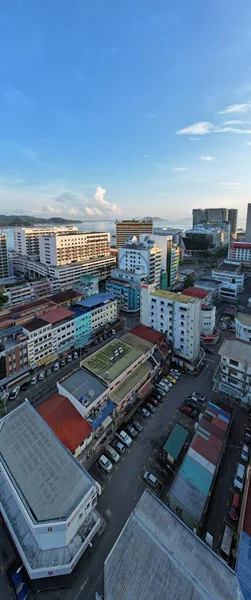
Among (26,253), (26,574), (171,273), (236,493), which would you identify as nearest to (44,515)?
(26,574)

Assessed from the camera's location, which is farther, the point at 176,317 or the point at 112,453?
the point at 176,317

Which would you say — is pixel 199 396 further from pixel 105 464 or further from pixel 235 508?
pixel 105 464

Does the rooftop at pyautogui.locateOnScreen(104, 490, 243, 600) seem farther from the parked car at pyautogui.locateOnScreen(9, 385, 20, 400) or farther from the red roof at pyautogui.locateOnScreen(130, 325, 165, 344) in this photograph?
the red roof at pyautogui.locateOnScreen(130, 325, 165, 344)

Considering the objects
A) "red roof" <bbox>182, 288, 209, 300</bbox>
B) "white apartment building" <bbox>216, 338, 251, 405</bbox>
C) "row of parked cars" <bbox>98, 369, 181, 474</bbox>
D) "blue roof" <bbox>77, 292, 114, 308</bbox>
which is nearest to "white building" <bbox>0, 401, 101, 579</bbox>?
"row of parked cars" <bbox>98, 369, 181, 474</bbox>

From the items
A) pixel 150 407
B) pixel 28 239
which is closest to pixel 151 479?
pixel 150 407

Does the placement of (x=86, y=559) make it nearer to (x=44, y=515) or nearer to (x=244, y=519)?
(x=44, y=515)

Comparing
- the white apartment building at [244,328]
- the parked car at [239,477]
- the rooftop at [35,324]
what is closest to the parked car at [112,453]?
the parked car at [239,477]
